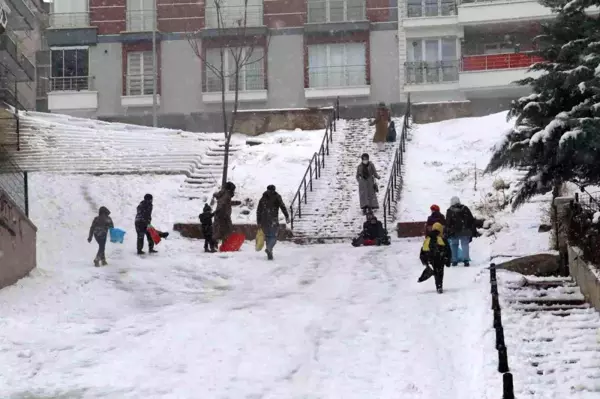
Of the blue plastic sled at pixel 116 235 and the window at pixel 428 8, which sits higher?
the window at pixel 428 8

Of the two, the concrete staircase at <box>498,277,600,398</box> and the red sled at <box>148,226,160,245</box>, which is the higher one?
the red sled at <box>148,226,160,245</box>

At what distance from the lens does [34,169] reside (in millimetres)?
26203

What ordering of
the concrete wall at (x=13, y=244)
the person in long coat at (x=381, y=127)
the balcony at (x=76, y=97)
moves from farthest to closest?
the balcony at (x=76, y=97) < the person in long coat at (x=381, y=127) < the concrete wall at (x=13, y=244)

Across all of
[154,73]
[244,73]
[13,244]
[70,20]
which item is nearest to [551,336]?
[13,244]

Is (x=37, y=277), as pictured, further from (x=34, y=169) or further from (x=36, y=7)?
(x=36, y=7)

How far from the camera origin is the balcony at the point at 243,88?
131 feet

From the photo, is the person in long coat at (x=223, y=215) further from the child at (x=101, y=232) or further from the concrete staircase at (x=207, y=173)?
the concrete staircase at (x=207, y=173)

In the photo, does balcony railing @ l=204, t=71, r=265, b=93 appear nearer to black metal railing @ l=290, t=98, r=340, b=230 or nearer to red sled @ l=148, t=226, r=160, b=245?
black metal railing @ l=290, t=98, r=340, b=230

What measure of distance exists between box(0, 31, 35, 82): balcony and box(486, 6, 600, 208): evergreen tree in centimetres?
2047

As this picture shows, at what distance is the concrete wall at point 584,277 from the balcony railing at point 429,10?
27.2 metres

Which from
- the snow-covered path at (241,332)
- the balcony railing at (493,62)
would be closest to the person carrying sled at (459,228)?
the snow-covered path at (241,332)

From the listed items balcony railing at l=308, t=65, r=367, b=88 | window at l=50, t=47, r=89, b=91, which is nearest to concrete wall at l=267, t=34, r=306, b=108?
balcony railing at l=308, t=65, r=367, b=88

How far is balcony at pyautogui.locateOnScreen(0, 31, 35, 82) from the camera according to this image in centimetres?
3073

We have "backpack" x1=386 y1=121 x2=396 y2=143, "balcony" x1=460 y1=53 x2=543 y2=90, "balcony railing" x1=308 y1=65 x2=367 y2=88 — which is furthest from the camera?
"balcony railing" x1=308 y1=65 x2=367 y2=88
